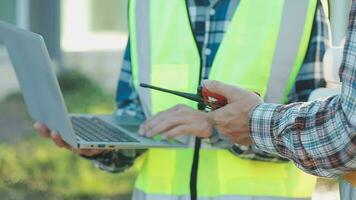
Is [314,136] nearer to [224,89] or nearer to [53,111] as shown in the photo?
[224,89]

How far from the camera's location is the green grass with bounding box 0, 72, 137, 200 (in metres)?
6.79

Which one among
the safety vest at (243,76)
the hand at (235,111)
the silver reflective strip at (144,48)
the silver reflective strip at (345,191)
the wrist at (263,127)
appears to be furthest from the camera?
the silver reflective strip at (144,48)

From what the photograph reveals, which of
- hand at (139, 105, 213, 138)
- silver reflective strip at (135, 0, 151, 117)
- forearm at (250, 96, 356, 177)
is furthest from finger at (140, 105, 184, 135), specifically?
forearm at (250, 96, 356, 177)

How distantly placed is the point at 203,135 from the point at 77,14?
269 inches

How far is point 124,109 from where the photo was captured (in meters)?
3.36

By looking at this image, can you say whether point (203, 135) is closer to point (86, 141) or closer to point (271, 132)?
point (86, 141)

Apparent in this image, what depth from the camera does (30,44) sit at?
9.82ft

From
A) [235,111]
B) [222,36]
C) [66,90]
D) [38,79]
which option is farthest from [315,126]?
[66,90]

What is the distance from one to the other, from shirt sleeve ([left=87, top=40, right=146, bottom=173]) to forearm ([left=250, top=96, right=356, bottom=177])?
0.91 m

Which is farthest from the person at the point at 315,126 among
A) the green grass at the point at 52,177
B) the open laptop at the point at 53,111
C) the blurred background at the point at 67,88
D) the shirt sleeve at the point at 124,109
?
the green grass at the point at 52,177

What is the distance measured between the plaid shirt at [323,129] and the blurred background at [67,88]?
2.66 metres

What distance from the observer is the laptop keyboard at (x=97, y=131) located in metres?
3.02

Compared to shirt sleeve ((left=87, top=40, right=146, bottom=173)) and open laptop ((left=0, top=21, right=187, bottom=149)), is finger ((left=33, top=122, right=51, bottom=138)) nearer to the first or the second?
open laptop ((left=0, top=21, right=187, bottom=149))

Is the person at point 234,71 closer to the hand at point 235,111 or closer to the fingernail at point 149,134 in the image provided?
the fingernail at point 149,134
